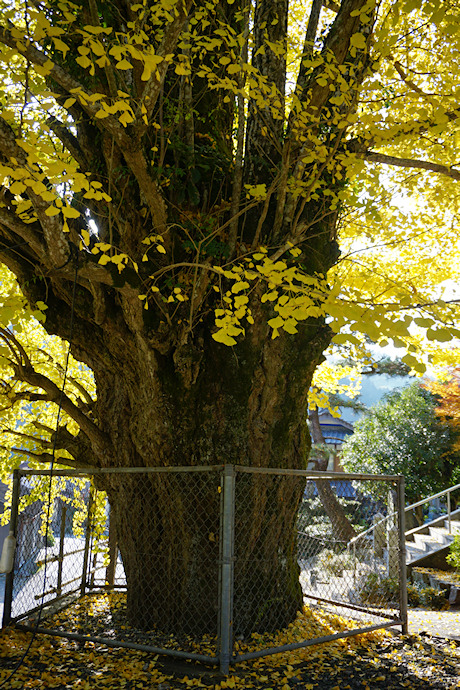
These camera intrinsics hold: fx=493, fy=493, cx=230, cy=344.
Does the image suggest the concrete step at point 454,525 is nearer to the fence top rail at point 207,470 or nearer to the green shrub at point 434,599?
the green shrub at point 434,599

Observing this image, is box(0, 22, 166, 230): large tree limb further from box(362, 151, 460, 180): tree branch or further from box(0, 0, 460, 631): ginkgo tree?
box(362, 151, 460, 180): tree branch

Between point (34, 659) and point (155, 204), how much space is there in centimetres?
340

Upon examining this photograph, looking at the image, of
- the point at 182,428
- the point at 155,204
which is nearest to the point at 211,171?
the point at 155,204

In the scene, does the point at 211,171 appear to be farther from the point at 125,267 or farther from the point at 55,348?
the point at 55,348

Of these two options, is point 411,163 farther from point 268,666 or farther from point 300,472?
point 268,666

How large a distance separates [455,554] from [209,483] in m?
6.19

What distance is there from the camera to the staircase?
896 cm

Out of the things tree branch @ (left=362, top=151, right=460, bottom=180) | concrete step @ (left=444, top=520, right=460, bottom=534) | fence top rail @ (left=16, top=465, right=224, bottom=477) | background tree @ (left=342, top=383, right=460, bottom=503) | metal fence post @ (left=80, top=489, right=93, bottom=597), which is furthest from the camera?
background tree @ (left=342, top=383, right=460, bottom=503)

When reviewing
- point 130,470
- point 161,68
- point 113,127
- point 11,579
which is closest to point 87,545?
point 11,579

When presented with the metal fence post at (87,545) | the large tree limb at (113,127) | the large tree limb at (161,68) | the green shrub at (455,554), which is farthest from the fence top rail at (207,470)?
the green shrub at (455,554)

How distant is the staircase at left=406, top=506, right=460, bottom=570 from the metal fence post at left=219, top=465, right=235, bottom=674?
6933 mm

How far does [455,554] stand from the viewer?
27.1ft

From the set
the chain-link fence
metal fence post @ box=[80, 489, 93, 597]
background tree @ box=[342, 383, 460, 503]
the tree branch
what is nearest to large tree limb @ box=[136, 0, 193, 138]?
the tree branch

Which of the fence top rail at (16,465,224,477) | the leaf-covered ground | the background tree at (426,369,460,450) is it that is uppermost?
the background tree at (426,369,460,450)
